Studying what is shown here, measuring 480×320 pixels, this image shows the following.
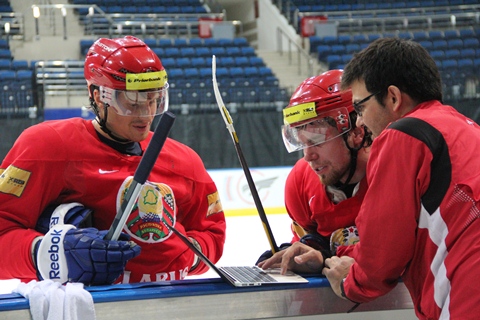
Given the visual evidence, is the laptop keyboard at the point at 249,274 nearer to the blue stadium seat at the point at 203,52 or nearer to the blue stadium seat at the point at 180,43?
the blue stadium seat at the point at 203,52

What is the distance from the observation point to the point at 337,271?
1437 mm

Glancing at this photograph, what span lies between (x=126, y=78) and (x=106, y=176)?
10.0 inches

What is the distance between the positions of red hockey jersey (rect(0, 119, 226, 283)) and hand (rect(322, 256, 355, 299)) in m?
0.45

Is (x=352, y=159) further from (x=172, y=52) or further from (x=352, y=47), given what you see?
(x=352, y=47)

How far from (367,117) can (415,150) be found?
200 mm

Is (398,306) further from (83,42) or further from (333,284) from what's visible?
(83,42)

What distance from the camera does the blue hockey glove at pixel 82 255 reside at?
4.53 feet

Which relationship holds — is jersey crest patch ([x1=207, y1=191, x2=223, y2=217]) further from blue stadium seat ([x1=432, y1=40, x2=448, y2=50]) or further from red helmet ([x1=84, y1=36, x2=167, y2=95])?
blue stadium seat ([x1=432, y1=40, x2=448, y2=50])

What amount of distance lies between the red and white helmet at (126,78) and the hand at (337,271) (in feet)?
2.08

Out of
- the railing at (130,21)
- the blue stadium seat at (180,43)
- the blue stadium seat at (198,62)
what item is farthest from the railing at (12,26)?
the blue stadium seat at (198,62)

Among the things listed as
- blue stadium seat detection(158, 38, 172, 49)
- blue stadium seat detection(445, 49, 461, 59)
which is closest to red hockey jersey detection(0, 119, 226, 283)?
blue stadium seat detection(158, 38, 172, 49)

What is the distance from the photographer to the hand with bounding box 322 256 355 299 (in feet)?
4.65

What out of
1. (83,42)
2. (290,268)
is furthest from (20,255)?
(83,42)

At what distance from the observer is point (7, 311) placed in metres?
1.25
